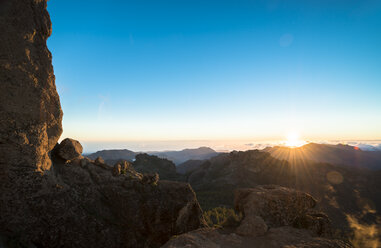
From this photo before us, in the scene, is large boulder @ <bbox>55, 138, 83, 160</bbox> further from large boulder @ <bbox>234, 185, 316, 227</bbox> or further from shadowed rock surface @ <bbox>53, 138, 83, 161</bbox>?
large boulder @ <bbox>234, 185, 316, 227</bbox>

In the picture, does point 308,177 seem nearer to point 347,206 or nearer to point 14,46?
point 347,206

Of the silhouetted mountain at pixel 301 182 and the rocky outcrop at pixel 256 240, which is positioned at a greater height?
the rocky outcrop at pixel 256 240

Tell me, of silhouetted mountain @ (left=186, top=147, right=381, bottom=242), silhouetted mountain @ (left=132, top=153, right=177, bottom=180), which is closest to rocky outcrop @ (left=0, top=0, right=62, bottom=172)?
silhouetted mountain @ (left=186, top=147, right=381, bottom=242)

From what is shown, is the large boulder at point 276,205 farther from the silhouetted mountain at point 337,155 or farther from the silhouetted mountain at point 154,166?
the silhouetted mountain at point 337,155

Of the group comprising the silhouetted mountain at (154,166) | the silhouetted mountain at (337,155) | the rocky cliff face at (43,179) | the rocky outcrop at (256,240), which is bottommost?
the silhouetted mountain at (337,155)

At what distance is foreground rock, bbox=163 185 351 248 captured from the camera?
8464 millimetres

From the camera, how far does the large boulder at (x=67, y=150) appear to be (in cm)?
1298

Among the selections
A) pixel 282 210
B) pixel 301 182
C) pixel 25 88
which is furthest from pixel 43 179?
pixel 301 182

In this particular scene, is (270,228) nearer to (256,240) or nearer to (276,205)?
(256,240)

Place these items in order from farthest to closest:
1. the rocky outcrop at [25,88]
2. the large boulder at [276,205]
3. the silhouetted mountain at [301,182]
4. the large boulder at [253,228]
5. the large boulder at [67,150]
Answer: the silhouetted mountain at [301,182], the large boulder at [67,150], the large boulder at [276,205], the large boulder at [253,228], the rocky outcrop at [25,88]

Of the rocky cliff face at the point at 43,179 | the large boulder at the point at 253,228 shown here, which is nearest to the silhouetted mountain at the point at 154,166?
the rocky cliff face at the point at 43,179

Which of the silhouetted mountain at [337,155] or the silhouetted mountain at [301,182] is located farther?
the silhouetted mountain at [337,155]

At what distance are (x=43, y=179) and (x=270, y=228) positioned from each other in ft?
41.2

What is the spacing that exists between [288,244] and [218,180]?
195 feet
